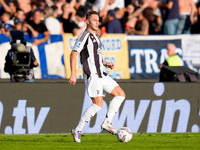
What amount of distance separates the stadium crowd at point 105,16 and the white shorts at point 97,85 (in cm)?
713

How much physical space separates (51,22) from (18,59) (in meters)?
4.60

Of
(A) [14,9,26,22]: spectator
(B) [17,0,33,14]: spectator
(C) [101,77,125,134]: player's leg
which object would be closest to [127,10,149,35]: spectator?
(B) [17,0,33,14]: spectator

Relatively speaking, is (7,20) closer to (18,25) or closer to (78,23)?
(18,25)

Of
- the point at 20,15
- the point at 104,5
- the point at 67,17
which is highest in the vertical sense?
the point at 104,5

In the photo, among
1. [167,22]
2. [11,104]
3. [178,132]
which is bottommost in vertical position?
[178,132]

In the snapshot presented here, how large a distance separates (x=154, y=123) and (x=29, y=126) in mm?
2603

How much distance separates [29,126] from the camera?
11109mm

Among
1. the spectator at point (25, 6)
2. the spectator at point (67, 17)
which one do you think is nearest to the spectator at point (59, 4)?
the spectator at point (67, 17)

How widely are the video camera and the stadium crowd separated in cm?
377

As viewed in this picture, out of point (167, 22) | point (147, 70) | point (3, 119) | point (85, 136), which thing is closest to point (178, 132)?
point (85, 136)

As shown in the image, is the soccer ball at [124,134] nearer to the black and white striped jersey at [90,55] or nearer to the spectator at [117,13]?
the black and white striped jersey at [90,55]

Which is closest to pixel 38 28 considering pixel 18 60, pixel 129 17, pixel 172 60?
pixel 129 17

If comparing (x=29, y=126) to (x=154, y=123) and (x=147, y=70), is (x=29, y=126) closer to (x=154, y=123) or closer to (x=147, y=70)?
(x=154, y=123)

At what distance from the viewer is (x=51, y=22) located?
1628cm
